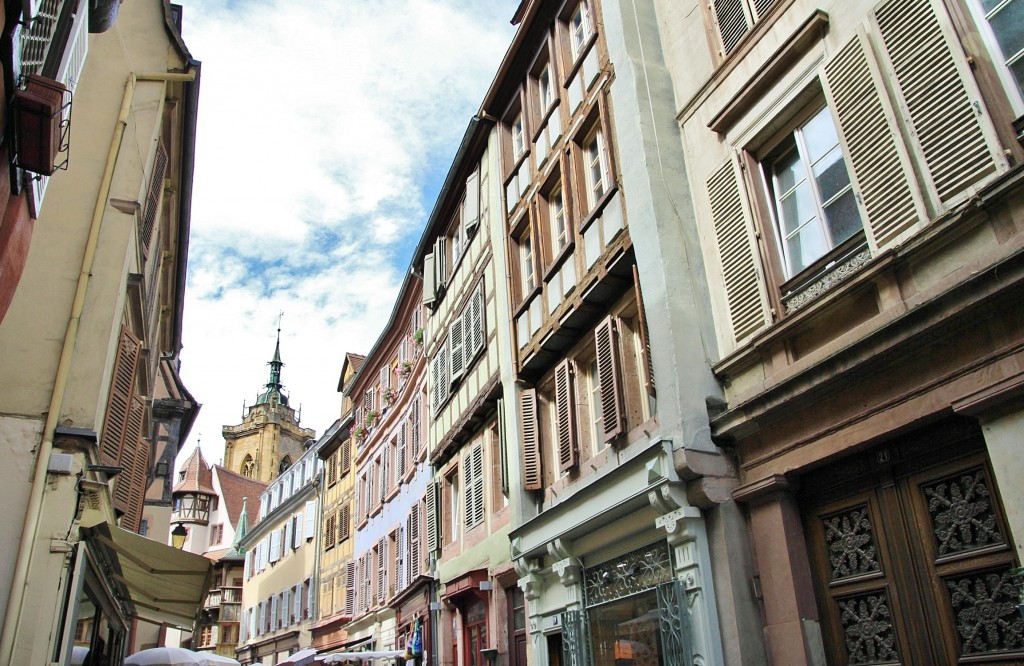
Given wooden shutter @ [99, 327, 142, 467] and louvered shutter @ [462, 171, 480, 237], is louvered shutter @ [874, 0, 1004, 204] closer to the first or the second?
wooden shutter @ [99, 327, 142, 467]

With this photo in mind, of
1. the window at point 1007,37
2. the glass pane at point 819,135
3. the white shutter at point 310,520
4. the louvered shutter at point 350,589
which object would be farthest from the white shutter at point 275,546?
the window at point 1007,37

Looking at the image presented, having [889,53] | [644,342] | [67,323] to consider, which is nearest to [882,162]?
[889,53]

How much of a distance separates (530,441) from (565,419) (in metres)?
1.16

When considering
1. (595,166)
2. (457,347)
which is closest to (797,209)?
(595,166)

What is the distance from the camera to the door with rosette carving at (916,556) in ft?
16.8

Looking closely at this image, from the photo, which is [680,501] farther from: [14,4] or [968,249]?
[14,4]

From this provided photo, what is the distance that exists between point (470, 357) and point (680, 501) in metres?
8.66

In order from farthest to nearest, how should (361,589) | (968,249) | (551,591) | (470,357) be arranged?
(361,589) < (470,357) < (551,591) < (968,249)

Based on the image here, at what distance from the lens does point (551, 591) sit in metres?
10.6

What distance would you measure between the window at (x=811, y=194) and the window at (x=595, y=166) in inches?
114

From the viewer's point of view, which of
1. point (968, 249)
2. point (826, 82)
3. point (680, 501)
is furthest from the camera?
point (680, 501)

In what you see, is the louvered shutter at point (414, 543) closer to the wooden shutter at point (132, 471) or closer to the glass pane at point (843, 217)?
the wooden shutter at point (132, 471)

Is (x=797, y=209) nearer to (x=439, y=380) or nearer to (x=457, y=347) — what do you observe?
(x=457, y=347)

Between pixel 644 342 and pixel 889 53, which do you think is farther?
pixel 644 342
